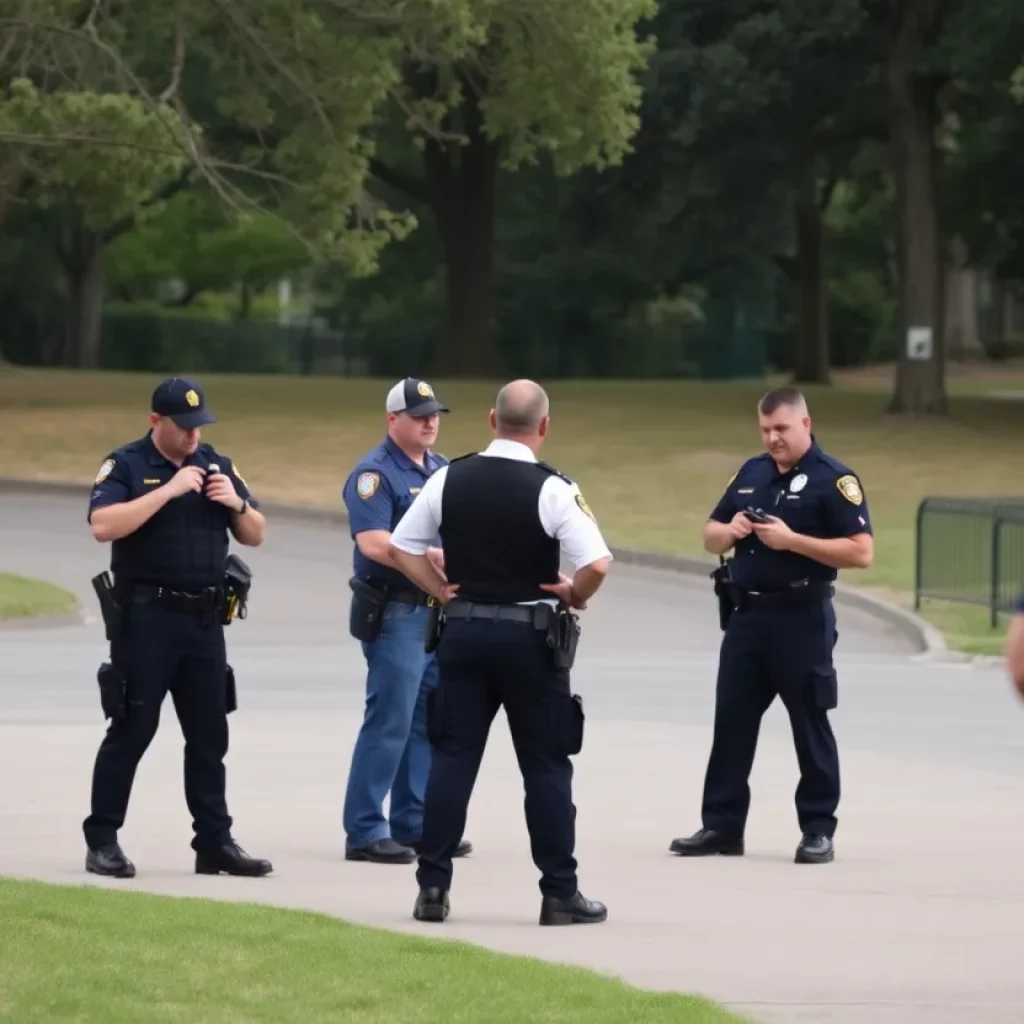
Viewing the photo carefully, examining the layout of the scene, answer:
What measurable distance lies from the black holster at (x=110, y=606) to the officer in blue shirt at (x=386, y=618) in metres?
0.97

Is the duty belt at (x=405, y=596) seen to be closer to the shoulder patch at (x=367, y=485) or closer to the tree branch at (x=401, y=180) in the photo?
the shoulder patch at (x=367, y=485)

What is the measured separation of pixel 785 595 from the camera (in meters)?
9.80

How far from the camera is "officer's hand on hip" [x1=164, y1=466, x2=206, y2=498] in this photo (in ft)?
28.7

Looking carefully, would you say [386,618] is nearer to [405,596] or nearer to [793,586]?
[405,596]

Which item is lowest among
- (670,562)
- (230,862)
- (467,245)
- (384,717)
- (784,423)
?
(670,562)

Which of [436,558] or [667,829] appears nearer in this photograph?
[436,558]

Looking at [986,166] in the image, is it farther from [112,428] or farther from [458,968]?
[458,968]

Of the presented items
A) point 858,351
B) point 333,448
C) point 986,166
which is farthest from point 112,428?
point 858,351

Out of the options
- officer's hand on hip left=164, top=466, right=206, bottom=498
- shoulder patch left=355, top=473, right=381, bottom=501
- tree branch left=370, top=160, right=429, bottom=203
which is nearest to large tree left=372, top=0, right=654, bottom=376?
tree branch left=370, top=160, right=429, bottom=203

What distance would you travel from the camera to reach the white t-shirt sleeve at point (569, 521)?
8008mm

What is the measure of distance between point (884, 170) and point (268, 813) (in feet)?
160

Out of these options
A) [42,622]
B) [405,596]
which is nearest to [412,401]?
[405,596]

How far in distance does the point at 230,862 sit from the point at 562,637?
1.80 meters

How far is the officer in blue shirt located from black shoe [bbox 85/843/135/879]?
1046 millimetres
